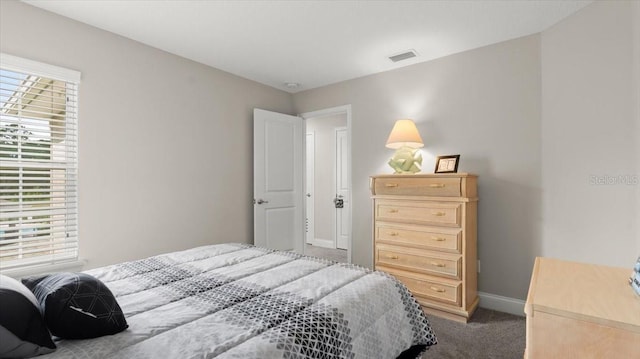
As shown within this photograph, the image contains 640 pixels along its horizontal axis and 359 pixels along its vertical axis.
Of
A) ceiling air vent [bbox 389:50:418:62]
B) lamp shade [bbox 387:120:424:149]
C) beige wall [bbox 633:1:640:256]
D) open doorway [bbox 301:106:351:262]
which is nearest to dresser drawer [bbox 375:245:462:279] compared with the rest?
lamp shade [bbox 387:120:424:149]

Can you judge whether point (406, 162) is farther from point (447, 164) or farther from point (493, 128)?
A: point (493, 128)

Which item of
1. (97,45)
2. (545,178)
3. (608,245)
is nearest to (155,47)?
(97,45)

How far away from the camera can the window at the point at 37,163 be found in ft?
7.07

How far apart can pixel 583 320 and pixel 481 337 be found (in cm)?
168

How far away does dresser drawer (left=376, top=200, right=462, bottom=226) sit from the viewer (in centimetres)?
262

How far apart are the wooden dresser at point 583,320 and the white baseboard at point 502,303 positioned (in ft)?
5.97

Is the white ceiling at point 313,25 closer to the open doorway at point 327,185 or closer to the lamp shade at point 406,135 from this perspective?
the lamp shade at point 406,135

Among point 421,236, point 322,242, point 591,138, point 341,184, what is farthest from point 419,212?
point 322,242

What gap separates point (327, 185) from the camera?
5.68 metres

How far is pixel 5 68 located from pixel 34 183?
799mm

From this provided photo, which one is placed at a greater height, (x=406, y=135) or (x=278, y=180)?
(x=406, y=135)

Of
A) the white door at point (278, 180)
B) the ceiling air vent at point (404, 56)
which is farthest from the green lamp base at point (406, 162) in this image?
the white door at point (278, 180)

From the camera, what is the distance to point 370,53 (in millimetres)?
3051

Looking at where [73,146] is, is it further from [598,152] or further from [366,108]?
[598,152]
